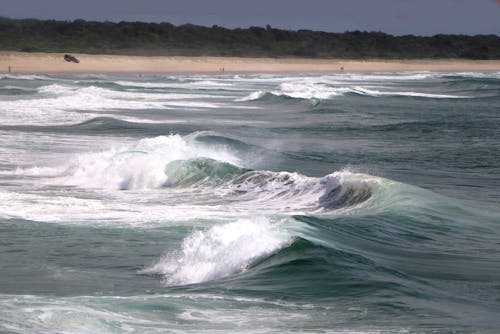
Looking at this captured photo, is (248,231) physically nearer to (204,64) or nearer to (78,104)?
(78,104)

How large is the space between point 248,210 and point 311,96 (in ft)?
109

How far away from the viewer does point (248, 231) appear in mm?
12594

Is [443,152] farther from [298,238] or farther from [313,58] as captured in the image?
[313,58]

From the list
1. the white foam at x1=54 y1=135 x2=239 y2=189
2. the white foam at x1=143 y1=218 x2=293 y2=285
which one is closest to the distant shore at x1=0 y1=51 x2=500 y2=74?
the white foam at x1=54 y1=135 x2=239 y2=189

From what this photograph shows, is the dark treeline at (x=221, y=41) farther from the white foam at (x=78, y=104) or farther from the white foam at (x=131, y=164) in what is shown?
the white foam at (x=131, y=164)

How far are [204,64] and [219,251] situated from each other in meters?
81.5

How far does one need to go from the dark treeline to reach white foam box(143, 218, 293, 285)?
80891 millimetres

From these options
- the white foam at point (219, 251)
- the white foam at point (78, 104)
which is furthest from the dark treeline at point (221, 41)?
the white foam at point (219, 251)

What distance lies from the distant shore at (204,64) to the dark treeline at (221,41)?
532 cm

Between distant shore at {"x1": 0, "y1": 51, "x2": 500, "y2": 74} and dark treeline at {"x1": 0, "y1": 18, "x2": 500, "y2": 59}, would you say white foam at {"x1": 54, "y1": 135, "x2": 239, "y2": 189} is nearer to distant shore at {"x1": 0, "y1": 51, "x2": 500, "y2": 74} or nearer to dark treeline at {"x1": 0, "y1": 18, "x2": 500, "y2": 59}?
distant shore at {"x1": 0, "y1": 51, "x2": 500, "y2": 74}

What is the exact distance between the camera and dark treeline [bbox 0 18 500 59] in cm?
10281

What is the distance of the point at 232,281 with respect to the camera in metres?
11.1

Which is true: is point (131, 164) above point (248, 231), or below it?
below

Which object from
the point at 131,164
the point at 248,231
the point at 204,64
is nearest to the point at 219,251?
the point at 248,231
